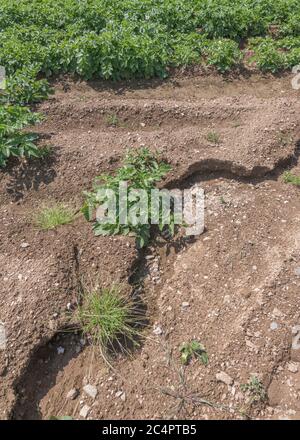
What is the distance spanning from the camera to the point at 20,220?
A: 164 inches

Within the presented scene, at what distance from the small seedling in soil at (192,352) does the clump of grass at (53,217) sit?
1658mm

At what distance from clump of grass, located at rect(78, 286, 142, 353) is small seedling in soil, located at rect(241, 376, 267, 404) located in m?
0.89

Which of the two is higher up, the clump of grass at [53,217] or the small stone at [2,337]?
the clump of grass at [53,217]

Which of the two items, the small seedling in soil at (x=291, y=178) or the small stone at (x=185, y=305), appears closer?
the small stone at (x=185, y=305)

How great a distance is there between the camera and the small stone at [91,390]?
10.4 feet

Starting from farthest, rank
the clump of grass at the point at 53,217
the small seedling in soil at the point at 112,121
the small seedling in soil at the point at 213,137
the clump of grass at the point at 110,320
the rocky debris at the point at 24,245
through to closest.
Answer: the small seedling in soil at the point at 112,121
the small seedling in soil at the point at 213,137
the clump of grass at the point at 53,217
the rocky debris at the point at 24,245
the clump of grass at the point at 110,320

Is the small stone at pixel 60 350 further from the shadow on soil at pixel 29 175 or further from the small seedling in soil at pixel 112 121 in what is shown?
the small seedling in soil at pixel 112 121

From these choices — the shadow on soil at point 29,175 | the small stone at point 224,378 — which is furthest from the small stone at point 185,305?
the shadow on soil at point 29,175

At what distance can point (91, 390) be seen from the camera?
3.21 metres

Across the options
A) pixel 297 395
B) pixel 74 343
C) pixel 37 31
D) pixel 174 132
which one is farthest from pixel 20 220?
pixel 37 31

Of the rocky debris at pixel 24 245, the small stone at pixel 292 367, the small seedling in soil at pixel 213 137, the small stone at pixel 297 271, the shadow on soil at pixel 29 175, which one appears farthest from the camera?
the small seedling in soil at pixel 213 137

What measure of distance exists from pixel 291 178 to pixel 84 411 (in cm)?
311
